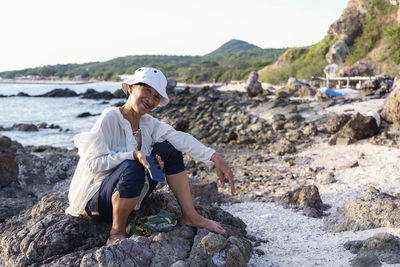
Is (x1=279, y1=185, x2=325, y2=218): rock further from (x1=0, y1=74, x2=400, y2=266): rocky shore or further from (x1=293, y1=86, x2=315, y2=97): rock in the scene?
(x1=293, y1=86, x2=315, y2=97): rock

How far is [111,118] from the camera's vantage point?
9.86ft

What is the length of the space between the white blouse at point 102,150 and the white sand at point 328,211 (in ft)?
4.20

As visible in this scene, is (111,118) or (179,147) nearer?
(111,118)

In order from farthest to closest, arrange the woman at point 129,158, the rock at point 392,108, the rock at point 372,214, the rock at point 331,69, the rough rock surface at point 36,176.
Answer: the rock at point 331,69 < the rock at point 392,108 < the rough rock surface at point 36,176 < the rock at point 372,214 < the woman at point 129,158

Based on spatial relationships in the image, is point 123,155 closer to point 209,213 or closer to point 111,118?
point 111,118

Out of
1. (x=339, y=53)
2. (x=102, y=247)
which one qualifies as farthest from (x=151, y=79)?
(x=339, y=53)

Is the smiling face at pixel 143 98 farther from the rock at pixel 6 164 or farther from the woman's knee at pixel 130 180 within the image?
the rock at pixel 6 164

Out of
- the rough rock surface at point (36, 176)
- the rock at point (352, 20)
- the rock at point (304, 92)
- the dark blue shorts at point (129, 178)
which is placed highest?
the rock at point (352, 20)

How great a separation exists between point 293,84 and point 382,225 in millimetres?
20275

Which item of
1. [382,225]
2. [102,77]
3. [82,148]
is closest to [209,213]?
[82,148]

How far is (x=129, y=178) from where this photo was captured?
273cm

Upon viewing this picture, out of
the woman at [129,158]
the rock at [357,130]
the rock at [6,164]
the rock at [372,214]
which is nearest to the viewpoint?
the woman at [129,158]

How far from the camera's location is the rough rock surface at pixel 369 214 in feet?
12.4

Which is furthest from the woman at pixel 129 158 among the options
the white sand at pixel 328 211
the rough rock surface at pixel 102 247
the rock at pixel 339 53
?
the rock at pixel 339 53
